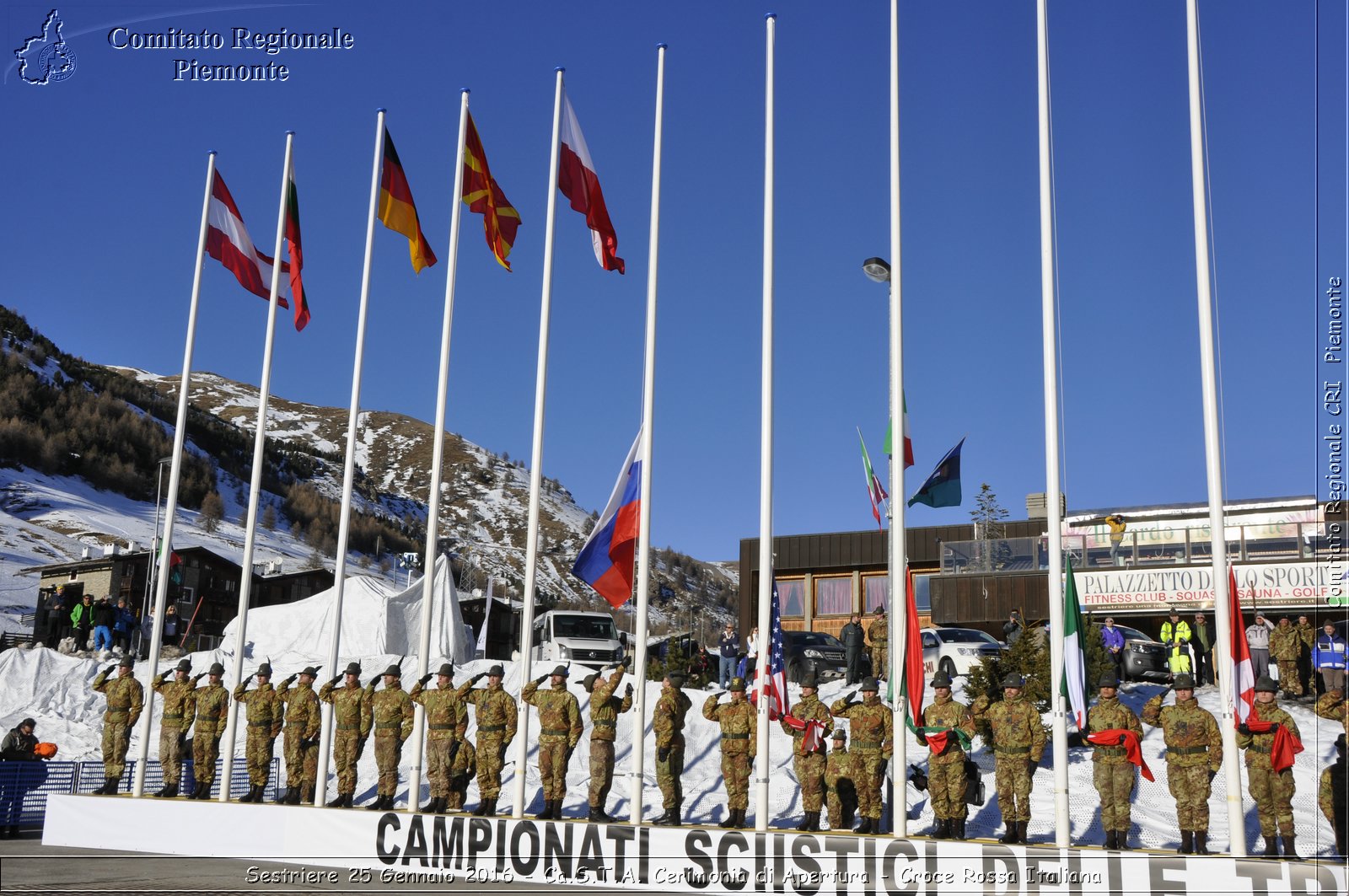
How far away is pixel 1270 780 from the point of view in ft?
38.6

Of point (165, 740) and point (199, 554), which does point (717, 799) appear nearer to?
point (165, 740)

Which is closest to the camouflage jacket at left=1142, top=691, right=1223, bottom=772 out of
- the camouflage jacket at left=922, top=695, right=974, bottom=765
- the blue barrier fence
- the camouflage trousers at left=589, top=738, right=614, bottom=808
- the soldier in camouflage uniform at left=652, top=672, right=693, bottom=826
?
the camouflage jacket at left=922, top=695, right=974, bottom=765

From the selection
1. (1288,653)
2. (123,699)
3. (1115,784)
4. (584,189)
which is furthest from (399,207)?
(1288,653)

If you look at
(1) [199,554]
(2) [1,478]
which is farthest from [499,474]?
(1) [199,554]

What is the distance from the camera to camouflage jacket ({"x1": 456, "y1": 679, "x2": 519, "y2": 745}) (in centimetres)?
1552

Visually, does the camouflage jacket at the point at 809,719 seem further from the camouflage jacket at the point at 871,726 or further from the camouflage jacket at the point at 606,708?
the camouflage jacket at the point at 606,708

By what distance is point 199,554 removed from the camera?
46312 mm

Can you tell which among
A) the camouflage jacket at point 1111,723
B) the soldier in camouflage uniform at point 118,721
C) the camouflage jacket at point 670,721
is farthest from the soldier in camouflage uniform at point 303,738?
the camouflage jacket at point 1111,723

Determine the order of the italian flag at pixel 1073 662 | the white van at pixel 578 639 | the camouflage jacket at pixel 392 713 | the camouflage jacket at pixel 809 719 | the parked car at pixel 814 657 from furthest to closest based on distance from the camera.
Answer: the white van at pixel 578 639 → the parked car at pixel 814 657 → the camouflage jacket at pixel 392 713 → the camouflage jacket at pixel 809 719 → the italian flag at pixel 1073 662

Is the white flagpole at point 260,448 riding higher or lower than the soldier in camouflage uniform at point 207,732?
higher

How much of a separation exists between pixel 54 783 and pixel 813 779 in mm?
13011

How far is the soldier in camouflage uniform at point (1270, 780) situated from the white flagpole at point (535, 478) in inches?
307

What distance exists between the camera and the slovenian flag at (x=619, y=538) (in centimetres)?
1493

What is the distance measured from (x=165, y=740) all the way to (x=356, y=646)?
1195 cm
